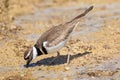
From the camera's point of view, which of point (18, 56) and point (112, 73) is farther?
point (18, 56)

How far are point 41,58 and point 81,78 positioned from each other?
1927mm

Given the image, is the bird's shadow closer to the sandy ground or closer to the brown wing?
the sandy ground

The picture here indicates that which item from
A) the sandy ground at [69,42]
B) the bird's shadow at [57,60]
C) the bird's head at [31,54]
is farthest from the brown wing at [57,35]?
the bird's shadow at [57,60]

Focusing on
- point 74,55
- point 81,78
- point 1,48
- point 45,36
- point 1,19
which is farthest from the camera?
point 1,19

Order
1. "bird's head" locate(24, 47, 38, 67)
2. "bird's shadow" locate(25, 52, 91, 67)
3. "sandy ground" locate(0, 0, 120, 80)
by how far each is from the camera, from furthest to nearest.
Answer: "bird's shadow" locate(25, 52, 91, 67)
"bird's head" locate(24, 47, 38, 67)
"sandy ground" locate(0, 0, 120, 80)

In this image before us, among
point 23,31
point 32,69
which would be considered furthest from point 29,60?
point 23,31

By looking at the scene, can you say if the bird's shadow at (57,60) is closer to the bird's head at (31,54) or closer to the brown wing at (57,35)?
the bird's head at (31,54)

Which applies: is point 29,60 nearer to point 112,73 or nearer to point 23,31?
point 112,73

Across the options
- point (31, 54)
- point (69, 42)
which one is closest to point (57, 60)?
point (31, 54)

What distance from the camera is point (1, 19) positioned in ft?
51.0

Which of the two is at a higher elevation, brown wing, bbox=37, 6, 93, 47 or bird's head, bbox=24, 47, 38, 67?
Result: brown wing, bbox=37, 6, 93, 47

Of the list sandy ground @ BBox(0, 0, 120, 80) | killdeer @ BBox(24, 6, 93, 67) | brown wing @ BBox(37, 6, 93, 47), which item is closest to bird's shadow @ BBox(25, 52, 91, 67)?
sandy ground @ BBox(0, 0, 120, 80)

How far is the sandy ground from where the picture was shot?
10.1m

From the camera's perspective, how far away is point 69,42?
12.2 metres
